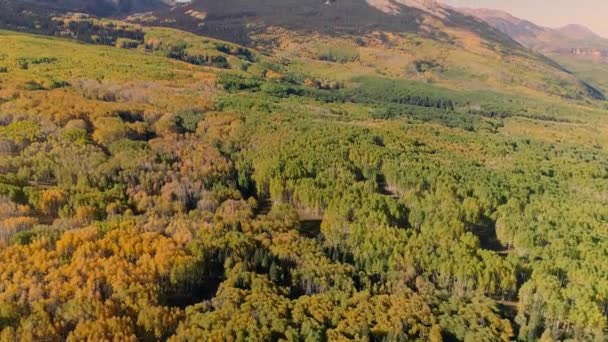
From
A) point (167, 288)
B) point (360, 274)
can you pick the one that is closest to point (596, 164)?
point (360, 274)

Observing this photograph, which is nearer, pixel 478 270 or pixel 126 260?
pixel 126 260

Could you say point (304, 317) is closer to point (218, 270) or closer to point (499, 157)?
point (218, 270)

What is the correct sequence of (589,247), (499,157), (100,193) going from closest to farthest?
1. (589,247)
2. (100,193)
3. (499,157)

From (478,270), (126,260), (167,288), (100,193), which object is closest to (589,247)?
(478,270)

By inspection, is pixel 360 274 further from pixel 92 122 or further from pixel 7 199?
pixel 92 122

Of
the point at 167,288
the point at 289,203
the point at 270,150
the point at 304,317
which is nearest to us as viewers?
the point at 304,317

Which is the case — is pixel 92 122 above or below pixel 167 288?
above
